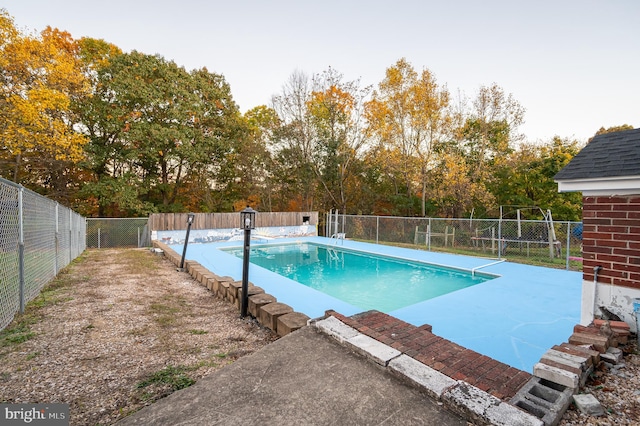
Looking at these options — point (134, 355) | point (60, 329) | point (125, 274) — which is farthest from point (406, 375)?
point (125, 274)

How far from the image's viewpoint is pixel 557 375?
195cm

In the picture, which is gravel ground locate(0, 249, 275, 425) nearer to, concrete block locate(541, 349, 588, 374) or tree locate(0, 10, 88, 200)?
concrete block locate(541, 349, 588, 374)

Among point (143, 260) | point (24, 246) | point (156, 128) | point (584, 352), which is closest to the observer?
point (584, 352)

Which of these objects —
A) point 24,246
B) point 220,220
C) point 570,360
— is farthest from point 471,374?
point 220,220

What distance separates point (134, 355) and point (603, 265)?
4.89 meters

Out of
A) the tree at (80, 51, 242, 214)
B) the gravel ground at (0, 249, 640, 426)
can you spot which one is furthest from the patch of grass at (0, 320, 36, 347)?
the tree at (80, 51, 242, 214)

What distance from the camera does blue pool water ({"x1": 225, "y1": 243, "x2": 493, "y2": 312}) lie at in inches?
265

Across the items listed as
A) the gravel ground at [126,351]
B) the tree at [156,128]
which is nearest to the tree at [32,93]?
the tree at [156,128]

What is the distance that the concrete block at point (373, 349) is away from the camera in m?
2.22

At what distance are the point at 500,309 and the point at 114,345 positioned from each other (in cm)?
557

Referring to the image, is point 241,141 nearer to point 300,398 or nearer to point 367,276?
point 367,276

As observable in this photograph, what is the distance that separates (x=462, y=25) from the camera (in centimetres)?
935

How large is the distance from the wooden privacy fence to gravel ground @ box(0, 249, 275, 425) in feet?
26.8

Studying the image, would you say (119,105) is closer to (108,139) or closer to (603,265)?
(108,139)
